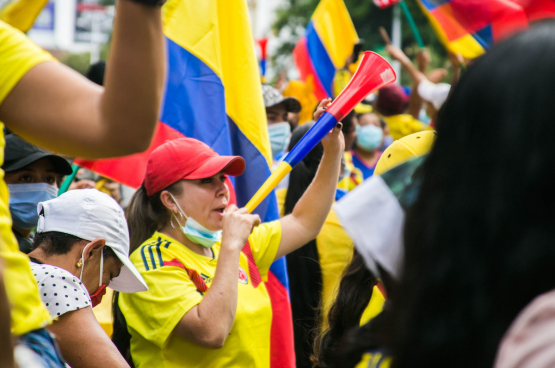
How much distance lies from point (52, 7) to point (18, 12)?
236 feet

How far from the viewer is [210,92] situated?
3.60m

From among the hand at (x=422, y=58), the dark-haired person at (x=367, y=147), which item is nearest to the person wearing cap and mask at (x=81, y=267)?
the dark-haired person at (x=367, y=147)

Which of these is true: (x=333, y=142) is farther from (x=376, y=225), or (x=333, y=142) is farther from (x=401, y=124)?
(x=401, y=124)

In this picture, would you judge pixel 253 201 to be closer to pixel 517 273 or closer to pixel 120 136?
pixel 120 136

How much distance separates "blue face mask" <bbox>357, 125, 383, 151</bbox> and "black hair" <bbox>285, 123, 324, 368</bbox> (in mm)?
2185

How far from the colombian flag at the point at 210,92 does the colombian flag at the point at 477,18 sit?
1.54 metres

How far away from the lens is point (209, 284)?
2.80 metres

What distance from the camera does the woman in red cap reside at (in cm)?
257

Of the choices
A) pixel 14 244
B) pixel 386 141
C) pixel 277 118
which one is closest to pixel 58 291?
pixel 14 244

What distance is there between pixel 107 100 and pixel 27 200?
250cm

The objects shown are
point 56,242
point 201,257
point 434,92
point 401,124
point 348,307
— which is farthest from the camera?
point 401,124

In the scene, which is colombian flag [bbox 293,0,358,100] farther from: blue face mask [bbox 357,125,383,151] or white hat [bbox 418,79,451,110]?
white hat [bbox 418,79,451,110]

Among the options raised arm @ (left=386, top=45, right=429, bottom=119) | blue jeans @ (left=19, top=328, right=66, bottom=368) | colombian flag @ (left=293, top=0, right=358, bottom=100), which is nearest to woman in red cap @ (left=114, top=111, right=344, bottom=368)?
blue jeans @ (left=19, top=328, right=66, bottom=368)

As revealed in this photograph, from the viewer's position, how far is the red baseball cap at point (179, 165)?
2.95 meters
